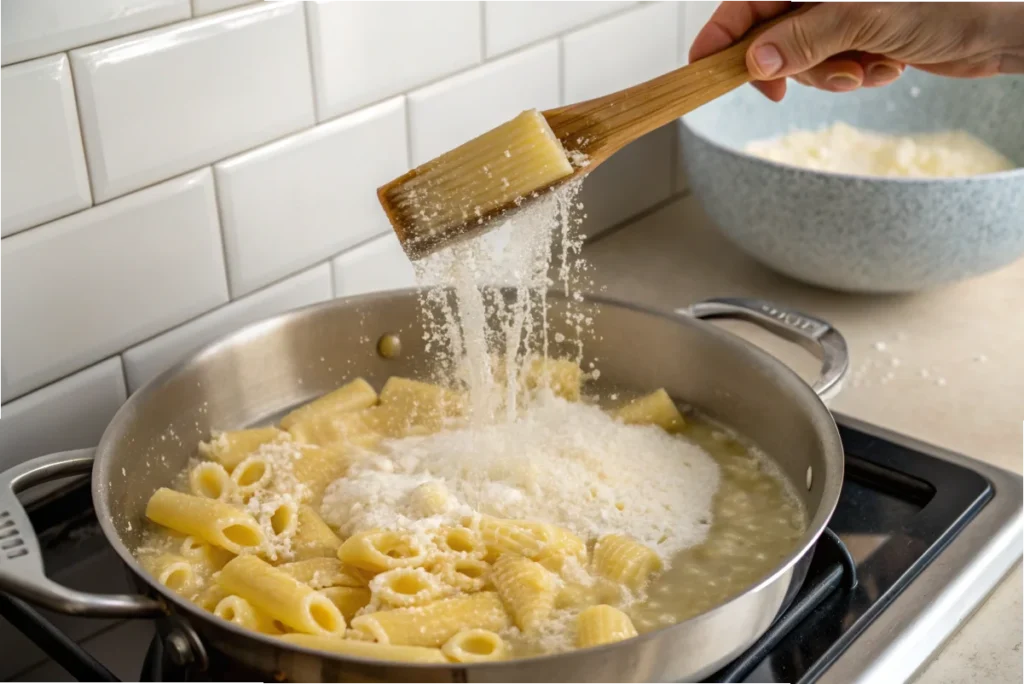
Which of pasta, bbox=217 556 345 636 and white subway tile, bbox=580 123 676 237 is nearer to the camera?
pasta, bbox=217 556 345 636

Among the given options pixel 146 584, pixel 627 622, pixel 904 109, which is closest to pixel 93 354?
pixel 146 584

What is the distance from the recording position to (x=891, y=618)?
0.74 metres

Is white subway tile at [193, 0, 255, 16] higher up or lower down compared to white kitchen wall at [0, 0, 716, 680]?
higher up

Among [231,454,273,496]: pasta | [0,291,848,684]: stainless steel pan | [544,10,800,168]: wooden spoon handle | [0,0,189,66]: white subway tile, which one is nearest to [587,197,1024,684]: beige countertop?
[0,291,848,684]: stainless steel pan

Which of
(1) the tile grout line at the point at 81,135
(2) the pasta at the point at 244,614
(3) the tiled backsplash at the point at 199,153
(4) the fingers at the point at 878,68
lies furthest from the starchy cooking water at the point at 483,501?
(4) the fingers at the point at 878,68

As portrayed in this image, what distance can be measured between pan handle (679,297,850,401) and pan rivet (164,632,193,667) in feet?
1.56

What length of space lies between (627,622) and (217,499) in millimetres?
316

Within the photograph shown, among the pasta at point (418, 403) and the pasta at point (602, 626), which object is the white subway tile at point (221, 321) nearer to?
the pasta at point (418, 403)

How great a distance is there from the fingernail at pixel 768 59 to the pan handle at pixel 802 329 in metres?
0.22

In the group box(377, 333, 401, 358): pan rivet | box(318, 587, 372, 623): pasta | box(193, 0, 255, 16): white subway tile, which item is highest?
→ box(193, 0, 255, 16): white subway tile

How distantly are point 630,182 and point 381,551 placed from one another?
2.24ft

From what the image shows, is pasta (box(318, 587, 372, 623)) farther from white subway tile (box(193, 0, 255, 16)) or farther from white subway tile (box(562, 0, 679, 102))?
white subway tile (box(562, 0, 679, 102))

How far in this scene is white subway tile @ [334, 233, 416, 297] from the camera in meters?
1.02

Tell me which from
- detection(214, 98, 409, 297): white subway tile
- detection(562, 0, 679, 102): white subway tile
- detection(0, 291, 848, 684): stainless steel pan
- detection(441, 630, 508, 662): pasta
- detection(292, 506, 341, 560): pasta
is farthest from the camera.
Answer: detection(562, 0, 679, 102): white subway tile
